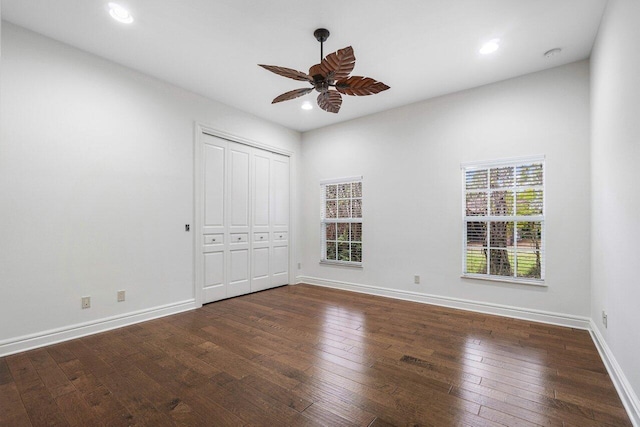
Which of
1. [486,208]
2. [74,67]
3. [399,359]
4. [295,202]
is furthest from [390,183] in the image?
[74,67]

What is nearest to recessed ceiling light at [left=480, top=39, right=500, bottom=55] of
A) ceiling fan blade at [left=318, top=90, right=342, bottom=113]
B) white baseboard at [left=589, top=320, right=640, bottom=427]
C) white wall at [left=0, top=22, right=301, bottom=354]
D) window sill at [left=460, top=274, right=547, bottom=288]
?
ceiling fan blade at [left=318, top=90, right=342, bottom=113]

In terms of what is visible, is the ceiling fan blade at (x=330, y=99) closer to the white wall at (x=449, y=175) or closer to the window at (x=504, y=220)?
the white wall at (x=449, y=175)

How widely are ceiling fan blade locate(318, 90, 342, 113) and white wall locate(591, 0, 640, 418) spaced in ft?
6.44

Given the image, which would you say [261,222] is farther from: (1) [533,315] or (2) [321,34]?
(1) [533,315]

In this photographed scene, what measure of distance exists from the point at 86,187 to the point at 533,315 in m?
5.08

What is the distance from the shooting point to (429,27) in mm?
2711

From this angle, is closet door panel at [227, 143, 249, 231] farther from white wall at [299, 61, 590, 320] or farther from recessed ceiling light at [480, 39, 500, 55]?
recessed ceiling light at [480, 39, 500, 55]

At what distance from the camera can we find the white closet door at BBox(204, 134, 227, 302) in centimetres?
420

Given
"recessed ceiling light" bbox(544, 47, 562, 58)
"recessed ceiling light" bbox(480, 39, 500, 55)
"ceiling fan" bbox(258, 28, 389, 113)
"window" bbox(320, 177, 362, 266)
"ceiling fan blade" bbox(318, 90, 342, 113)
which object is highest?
"recessed ceiling light" bbox(480, 39, 500, 55)

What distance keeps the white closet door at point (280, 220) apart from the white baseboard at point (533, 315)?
1.54ft

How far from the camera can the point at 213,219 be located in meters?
4.31

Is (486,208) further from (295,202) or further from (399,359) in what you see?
(295,202)

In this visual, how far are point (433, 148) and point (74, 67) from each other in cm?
428

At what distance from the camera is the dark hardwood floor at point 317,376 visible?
69.9 inches
